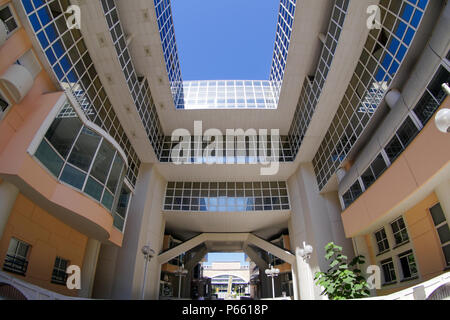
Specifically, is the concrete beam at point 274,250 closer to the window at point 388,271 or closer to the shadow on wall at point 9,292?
the window at point 388,271

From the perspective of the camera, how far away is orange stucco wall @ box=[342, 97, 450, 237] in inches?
354

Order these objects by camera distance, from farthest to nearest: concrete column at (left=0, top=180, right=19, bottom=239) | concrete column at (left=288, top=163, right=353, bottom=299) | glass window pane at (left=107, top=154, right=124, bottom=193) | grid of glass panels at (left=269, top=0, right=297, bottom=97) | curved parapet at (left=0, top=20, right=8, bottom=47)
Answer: concrete column at (left=288, top=163, right=353, bottom=299)
grid of glass panels at (left=269, top=0, right=297, bottom=97)
glass window pane at (left=107, top=154, right=124, bottom=193)
concrete column at (left=0, top=180, right=19, bottom=239)
curved parapet at (left=0, top=20, right=8, bottom=47)

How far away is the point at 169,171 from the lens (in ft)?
84.1

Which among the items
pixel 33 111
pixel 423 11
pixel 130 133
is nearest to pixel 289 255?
pixel 130 133

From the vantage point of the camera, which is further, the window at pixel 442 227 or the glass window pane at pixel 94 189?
the glass window pane at pixel 94 189

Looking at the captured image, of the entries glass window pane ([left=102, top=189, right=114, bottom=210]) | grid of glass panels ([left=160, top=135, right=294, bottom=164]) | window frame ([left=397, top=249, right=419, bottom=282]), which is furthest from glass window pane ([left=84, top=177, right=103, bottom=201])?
window frame ([left=397, top=249, right=419, bottom=282])

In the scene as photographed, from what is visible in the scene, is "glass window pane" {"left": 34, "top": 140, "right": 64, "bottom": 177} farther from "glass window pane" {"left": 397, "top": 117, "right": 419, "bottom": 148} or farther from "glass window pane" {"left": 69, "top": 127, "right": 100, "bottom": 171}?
"glass window pane" {"left": 397, "top": 117, "right": 419, "bottom": 148}

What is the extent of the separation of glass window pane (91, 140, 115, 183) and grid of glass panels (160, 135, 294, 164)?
1167 cm

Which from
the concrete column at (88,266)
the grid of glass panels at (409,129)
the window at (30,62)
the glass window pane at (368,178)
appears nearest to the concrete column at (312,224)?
the grid of glass panels at (409,129)

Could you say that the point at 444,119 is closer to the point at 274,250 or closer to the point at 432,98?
the point at 432,98

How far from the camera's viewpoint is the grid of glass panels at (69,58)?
10.6 meters

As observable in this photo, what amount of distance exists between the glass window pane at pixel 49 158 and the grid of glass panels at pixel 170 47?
11.5 meters

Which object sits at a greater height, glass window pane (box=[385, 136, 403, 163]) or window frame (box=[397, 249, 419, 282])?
glass window pane (box=[385, 136, 403, 163])

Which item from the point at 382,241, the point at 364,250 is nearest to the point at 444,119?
the point at 382,241
